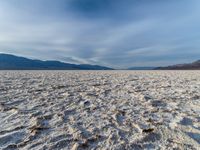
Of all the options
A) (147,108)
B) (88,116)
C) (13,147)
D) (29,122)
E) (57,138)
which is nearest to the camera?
(13,147)

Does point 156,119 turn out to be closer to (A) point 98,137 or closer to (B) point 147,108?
(B) point 147,108

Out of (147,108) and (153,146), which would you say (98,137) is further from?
(147,108)

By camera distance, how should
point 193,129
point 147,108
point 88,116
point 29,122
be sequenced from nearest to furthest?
point 193,129 → point 29,122 → point 88,116 → point 147,108

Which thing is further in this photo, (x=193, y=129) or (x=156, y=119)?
(x=156, y=119)

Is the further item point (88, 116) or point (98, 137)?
point (88, 116)

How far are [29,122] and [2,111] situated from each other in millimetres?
1341

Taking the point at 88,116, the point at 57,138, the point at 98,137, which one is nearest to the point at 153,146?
the point at 98,137

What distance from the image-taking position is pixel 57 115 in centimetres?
430

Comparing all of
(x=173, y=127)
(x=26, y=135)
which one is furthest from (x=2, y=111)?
(x=173, y=127)

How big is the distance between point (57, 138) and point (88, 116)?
1.34 m

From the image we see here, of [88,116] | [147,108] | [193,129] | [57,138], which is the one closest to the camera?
[57,138]

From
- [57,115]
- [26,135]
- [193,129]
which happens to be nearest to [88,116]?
[57,115]

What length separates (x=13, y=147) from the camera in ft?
8.96

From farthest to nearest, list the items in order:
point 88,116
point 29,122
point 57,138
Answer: point 88,116, point 29,122, point 57,138
